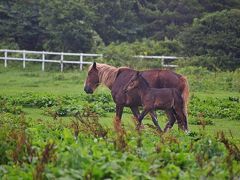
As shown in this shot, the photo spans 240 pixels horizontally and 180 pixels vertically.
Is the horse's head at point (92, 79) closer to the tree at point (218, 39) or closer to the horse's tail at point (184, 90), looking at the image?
the horse's tail at point (184, 90)

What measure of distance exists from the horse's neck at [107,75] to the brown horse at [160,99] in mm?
952

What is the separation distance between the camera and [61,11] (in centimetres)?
3644

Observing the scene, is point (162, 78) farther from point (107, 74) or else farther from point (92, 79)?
point (92, 79)

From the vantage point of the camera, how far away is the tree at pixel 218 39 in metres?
31.7

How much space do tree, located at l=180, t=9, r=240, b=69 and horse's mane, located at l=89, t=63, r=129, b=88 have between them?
1650 centimetres

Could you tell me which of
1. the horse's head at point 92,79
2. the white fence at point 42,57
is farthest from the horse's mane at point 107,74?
the white fence at point 42,57

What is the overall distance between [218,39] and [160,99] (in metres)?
19.0

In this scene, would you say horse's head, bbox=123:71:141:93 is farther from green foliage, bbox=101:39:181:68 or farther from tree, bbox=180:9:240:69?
tree, bbox=180:9:240:69

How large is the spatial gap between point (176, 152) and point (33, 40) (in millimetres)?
33741

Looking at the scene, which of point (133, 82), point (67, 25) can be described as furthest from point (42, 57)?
point (133, 82)

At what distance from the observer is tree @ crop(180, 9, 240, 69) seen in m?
31.7

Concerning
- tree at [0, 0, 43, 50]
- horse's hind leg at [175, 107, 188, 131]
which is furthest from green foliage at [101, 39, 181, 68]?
horse's hind leg at [175, 107, 188, 131]

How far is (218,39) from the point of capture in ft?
105

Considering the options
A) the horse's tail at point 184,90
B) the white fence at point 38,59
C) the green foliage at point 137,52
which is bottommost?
the white fence at point 38,59
